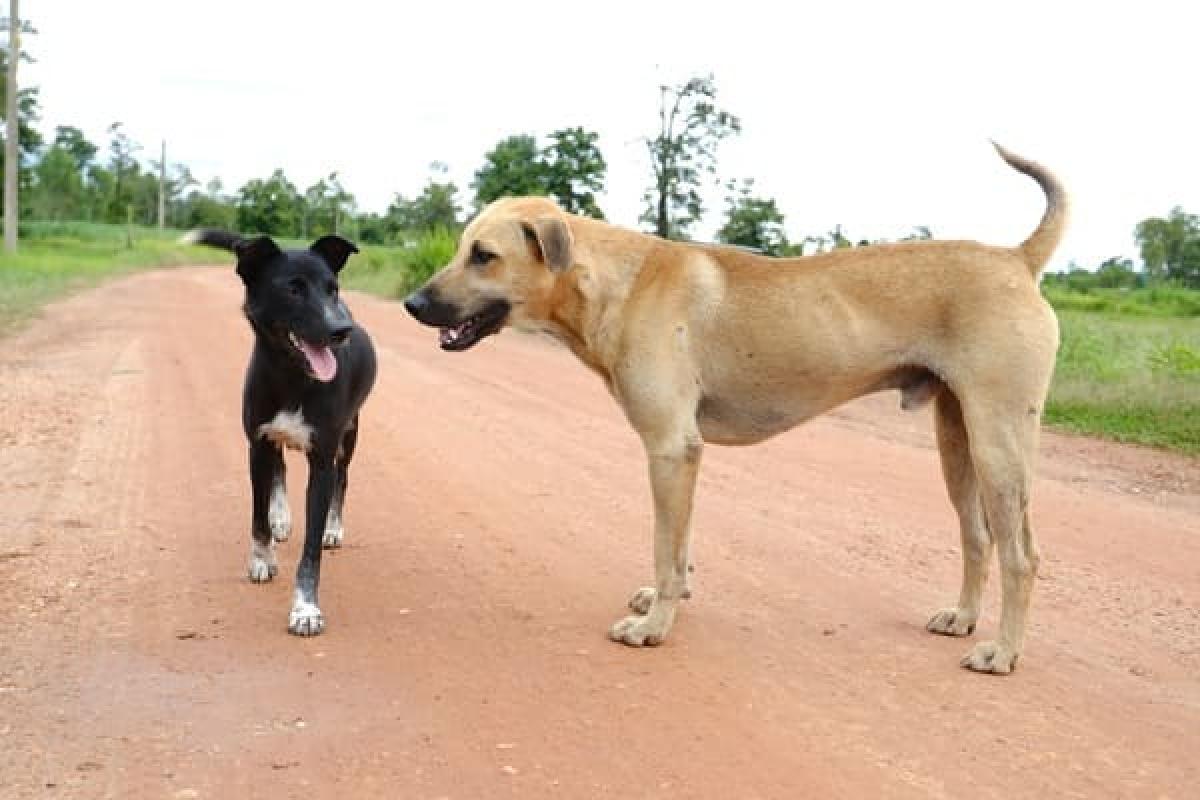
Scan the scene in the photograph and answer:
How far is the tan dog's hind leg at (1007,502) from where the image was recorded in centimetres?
521

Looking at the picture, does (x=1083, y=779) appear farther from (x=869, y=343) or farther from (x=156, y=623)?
(x=156, y=623)

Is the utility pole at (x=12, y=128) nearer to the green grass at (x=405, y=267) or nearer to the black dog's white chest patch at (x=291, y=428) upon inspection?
the green grass at (x=405, y=267)

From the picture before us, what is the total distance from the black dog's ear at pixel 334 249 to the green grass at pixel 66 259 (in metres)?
1.52

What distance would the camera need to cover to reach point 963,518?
19.4 feet

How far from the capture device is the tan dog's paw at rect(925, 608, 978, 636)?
18.7ft

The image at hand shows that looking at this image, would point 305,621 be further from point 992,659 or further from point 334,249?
point 992,659

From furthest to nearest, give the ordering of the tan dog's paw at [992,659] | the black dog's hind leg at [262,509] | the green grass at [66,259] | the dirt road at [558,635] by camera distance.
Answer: the green grass at [66,259], the black dog's hind leg at [262,509], the tan dog's paw at [992,659], the dirt road at [558,635]

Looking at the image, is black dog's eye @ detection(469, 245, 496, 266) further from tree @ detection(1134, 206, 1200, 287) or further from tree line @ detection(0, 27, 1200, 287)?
tree @ detection(1134, 206, 1200, 287)

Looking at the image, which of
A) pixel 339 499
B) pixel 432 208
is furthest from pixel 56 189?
pixel 339 499

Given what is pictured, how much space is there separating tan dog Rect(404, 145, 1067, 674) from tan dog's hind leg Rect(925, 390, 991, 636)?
1cm

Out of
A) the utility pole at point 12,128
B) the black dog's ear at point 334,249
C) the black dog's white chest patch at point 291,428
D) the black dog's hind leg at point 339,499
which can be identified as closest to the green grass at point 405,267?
the utility pole at point 12,128

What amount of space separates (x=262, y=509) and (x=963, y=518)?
3315mm

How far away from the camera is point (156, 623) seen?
536cm

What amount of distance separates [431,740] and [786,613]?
2.27 meters
